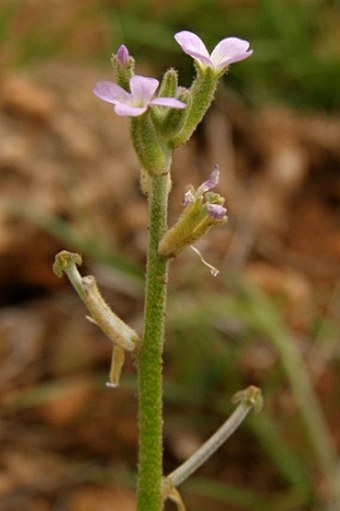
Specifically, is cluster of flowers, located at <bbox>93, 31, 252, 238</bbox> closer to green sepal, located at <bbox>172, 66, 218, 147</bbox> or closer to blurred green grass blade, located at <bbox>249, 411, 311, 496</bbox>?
green sepal, located at <bbox>172, 66, 218, 147</bbox>

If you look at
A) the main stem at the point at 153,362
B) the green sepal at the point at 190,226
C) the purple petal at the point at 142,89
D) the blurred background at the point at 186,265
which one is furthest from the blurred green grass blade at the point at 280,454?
the purple petal at the point at 142,89

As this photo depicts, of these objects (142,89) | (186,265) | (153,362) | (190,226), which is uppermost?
(186,265)

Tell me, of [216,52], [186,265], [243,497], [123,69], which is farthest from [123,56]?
[186,265]

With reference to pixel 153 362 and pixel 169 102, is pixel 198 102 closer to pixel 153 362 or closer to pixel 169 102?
pixel 169 102

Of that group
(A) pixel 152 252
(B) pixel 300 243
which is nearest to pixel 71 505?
(B) pixel 300 243

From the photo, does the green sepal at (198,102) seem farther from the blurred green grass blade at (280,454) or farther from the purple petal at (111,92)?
the blurred green grass blade at (280,454)

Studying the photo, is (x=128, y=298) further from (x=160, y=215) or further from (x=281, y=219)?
(x=160, y=215)

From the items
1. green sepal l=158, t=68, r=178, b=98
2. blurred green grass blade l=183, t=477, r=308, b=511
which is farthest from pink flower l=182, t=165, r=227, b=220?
blurred green grass blade l=183, t=477, r=308, b=511
